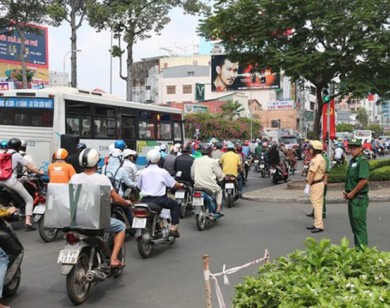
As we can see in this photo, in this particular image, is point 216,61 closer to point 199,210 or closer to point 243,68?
point 243,68

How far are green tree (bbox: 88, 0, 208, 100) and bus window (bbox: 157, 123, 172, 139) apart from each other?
22.0ft

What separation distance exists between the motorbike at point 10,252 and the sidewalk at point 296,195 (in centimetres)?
879

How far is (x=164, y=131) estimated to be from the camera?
1861 cm

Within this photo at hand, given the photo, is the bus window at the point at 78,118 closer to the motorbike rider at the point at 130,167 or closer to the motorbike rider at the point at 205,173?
the motorbike rider at the point at 130,167

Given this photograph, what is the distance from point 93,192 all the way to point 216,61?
68159 mm

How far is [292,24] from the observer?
1384 centimetres

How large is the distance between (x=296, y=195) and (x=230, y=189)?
8.83 feet

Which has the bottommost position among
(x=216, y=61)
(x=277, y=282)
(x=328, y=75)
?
(x=277, y=282)

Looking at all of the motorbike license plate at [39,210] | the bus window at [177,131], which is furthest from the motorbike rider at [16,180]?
the bus window at [177,131]

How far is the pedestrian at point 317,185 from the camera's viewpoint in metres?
9.01

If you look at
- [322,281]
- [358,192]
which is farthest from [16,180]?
[322,281]

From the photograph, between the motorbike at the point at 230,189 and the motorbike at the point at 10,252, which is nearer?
the motorbike at the point at 10,252

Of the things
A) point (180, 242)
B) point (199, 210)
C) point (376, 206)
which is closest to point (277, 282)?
point (180, 242)

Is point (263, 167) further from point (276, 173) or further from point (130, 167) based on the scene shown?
point (130, 167)
